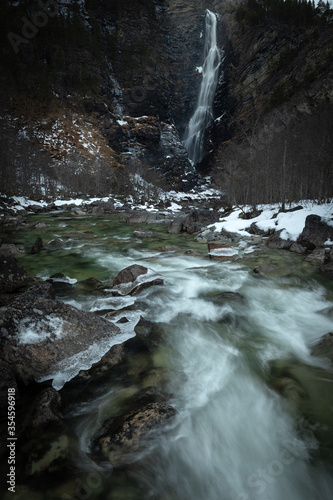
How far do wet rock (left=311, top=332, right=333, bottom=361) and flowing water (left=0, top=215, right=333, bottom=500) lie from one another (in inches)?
5.4

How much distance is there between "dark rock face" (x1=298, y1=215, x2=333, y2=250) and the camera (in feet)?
32.9

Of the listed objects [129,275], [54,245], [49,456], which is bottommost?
[54,245]

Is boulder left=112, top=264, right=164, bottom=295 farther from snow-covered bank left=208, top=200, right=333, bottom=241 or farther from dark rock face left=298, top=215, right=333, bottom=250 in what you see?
snow-covered bank left=208, top=200, right=333, bottom=241

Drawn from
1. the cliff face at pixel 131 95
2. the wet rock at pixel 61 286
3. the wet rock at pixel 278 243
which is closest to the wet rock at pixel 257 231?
the wet rock at pixel 278 243

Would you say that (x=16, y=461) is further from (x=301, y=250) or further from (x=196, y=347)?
(x=301, y=250)

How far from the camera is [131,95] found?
95.4 meters

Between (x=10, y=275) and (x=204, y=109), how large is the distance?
122 m

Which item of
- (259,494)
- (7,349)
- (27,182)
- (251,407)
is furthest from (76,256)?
(27,182)

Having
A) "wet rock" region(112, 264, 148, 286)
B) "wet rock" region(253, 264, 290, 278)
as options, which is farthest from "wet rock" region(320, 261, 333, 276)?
"wet rock" region(112, 264, 148, 286)

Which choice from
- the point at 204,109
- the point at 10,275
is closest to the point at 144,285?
the point at 10,275

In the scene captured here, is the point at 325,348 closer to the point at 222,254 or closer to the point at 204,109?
the point at 222,254

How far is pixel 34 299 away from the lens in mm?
3330

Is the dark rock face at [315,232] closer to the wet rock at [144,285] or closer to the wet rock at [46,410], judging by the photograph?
the wet rock at [144,285]

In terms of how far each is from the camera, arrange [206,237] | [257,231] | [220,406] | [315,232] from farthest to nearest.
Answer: [257,231] < [206,237] < [315,232] < [220,406]
